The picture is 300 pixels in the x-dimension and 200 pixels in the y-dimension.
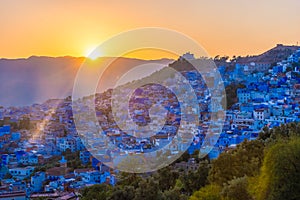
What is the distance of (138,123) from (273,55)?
20334 millimetres

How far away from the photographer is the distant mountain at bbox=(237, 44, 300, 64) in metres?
36.6

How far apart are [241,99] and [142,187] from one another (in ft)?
57.3

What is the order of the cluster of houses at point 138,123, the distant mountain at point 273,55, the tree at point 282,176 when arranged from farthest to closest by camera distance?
the distant mountain at point 273,55 → the cluster of houses at point 138,123 → the tree at point 282,176

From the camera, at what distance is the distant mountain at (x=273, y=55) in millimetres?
36594

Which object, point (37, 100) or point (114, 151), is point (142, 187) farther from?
point (37, 100)

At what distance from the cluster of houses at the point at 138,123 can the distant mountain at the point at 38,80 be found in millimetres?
4202

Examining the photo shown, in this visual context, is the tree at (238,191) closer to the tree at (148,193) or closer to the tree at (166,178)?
the tree at (148,193)

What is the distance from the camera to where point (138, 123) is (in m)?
22.1

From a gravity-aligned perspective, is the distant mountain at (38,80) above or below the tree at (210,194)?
above

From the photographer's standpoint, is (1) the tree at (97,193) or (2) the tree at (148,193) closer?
(2) the tree at (148,193)

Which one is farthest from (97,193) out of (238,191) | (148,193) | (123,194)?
(238,191)

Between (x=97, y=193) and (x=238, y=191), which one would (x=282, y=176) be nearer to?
(x=238, y=191)

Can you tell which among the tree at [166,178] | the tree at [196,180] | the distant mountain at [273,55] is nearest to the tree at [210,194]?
the tree at [196,180]

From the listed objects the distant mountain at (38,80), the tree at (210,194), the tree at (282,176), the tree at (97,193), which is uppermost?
the distant mountain at (38,80)
